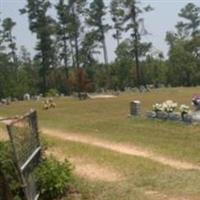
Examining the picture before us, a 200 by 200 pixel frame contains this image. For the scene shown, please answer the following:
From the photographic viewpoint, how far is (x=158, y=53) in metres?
82.9

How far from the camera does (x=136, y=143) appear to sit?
17.1m

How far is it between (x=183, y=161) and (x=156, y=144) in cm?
292

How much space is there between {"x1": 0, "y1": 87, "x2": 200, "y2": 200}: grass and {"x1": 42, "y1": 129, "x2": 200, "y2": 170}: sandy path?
294 millimetres

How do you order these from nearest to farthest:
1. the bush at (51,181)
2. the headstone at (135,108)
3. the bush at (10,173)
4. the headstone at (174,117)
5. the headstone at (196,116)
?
the bush at (10,173) → the bush at (51,181) → the headstone at (196,116) → the headstone at (174,117) → the headstone at (135,108)

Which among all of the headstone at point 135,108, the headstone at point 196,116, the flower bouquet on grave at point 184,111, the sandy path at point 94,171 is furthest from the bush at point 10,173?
the headstone at point 135,108

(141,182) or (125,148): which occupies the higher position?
(141,182)

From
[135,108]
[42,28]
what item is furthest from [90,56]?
[135,108]

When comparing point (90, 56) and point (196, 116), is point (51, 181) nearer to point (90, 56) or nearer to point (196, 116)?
point (196, 116)

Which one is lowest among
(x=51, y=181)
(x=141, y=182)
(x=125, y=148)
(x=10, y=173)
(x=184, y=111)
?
(x=125, y=148)

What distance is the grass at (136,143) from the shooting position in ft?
32.3

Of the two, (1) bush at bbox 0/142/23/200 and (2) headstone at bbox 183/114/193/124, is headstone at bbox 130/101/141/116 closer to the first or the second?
(2) headstone at bbox 183/114/193/124

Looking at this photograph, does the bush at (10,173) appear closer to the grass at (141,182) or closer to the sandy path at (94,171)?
the grass at (141,182)

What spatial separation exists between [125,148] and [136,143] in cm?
75

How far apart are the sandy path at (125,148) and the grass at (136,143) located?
29cm
